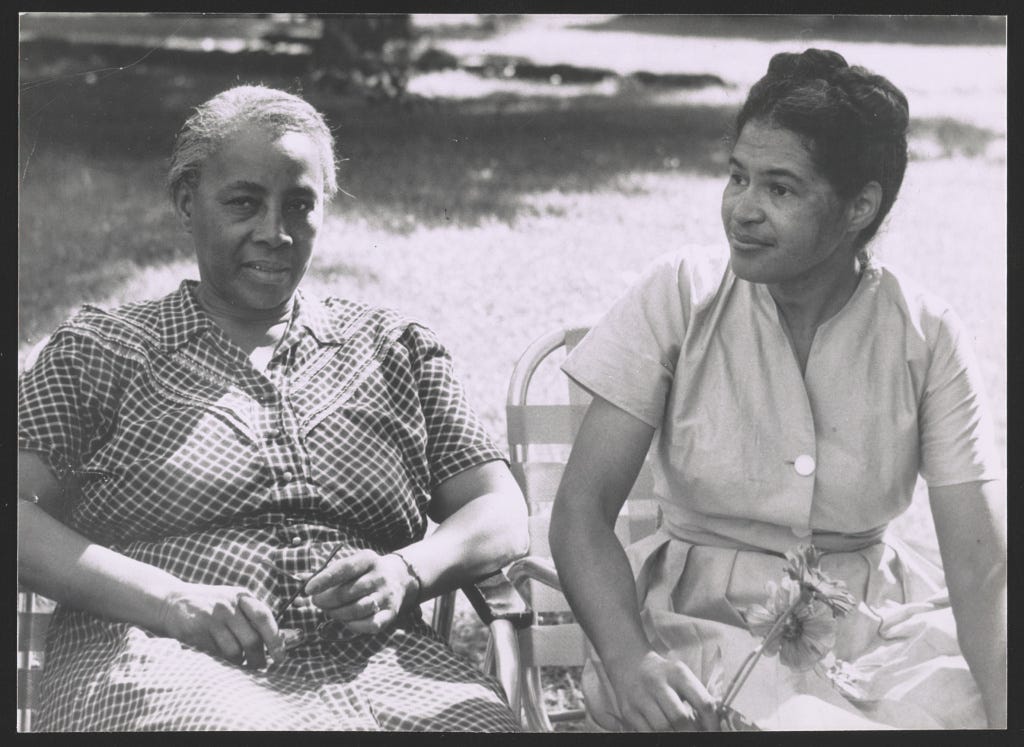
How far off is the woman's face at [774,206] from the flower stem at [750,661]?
808 millimetres

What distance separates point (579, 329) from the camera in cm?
349

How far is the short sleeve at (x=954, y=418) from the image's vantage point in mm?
2836

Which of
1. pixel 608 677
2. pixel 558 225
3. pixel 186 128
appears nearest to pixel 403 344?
pixel 186 128

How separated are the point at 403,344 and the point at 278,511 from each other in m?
0.52

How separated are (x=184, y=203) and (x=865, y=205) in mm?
1596

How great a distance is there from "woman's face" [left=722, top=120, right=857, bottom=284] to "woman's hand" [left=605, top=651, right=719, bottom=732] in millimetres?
878

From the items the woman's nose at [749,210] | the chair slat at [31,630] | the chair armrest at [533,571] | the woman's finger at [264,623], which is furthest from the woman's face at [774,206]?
the chair slat at [31,630]

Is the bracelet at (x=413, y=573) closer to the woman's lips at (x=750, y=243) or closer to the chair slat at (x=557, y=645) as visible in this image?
the chair slat at (x=557, y=645)

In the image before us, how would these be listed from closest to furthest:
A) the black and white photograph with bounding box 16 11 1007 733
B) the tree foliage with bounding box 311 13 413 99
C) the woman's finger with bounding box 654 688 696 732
A: the woman's finger with bounding box 654 688 696 732 → the black and white photograph with bounding box 16 11 1007 733 → the tree foliage with bounding box 311 13 413 99

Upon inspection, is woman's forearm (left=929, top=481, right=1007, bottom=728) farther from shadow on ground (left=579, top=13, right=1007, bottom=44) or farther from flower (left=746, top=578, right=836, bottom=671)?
shadow on ground (left=579, top=13, right=1007, bottom=44)

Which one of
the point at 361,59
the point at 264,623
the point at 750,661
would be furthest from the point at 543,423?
the point at 361,59

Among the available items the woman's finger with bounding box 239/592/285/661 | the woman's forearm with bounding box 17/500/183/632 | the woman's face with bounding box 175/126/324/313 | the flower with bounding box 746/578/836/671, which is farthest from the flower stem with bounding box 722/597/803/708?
the woman's face with bounding box 175/126/324/313

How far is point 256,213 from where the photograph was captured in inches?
116

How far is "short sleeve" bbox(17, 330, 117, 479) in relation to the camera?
274 centimetres
